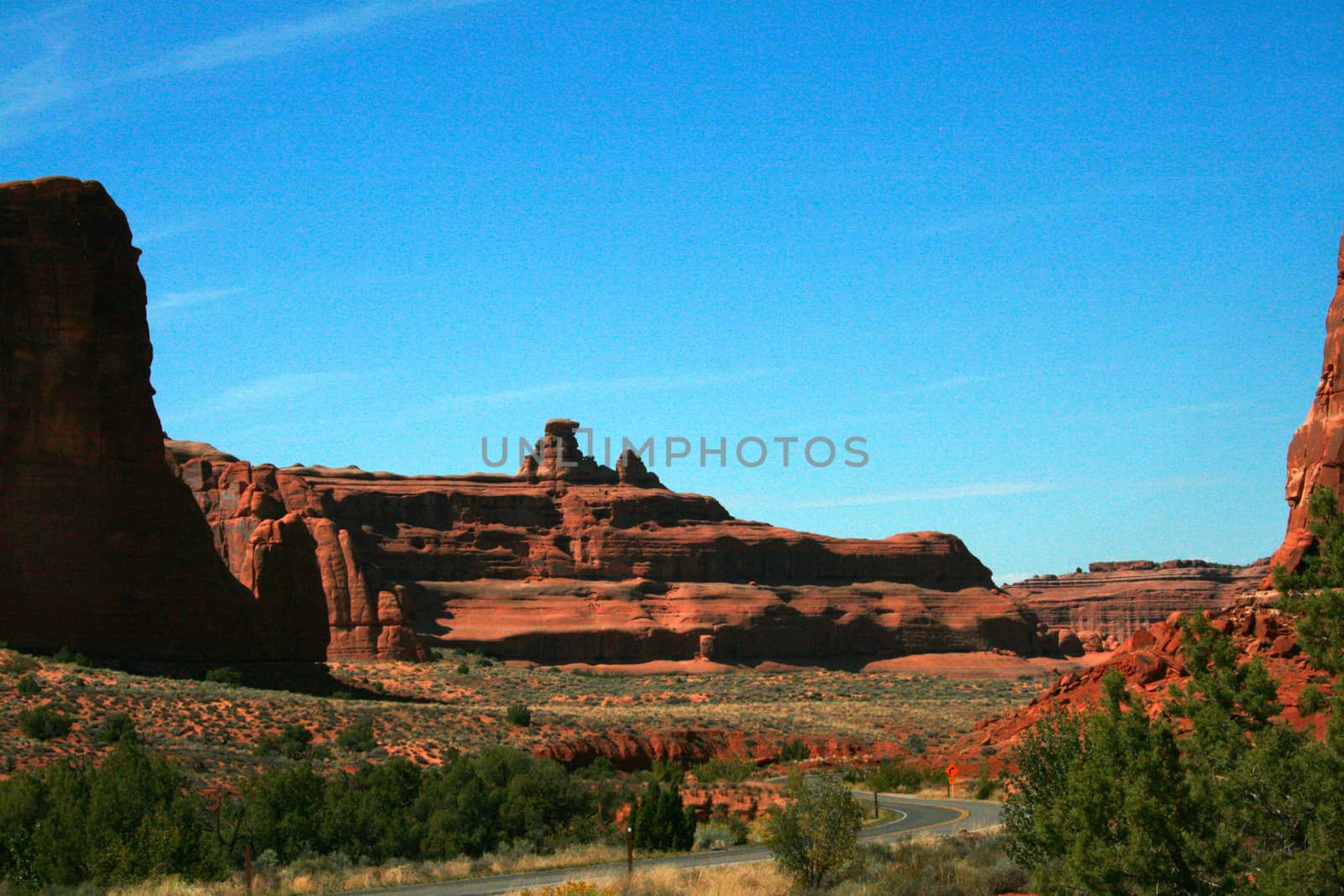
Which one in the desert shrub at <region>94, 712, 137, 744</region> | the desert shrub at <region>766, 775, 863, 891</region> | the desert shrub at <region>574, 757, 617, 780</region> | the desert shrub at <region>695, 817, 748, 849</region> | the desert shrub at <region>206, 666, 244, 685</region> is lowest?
the desert shrub at <region>695, 817, 748, 849</region>

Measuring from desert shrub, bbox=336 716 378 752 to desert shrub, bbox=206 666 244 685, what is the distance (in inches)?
324

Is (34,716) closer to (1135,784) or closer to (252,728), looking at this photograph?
(252,728)

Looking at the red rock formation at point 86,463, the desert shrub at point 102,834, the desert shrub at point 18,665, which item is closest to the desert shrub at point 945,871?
the desert shrub at point 102,834

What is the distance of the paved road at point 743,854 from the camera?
2058 centimetres

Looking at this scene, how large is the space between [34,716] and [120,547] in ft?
39.8

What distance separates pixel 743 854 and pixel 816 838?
547cm

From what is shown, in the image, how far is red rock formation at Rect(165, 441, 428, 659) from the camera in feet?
173

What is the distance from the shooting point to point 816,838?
20.4m

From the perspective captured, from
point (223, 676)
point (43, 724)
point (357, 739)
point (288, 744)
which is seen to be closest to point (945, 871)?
point (288, 744)

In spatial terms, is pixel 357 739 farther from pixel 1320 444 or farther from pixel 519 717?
pixel 1320 444

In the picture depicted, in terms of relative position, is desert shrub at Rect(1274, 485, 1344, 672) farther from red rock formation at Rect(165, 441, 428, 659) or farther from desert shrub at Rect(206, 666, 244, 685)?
red rock formation at Rect(165, 441, 428, 659)

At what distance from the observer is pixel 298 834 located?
2419cm

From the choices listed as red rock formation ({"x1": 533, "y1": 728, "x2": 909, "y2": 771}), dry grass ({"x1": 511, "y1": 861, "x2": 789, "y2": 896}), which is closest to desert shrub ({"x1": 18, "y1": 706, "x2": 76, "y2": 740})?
red rock formation ({"x1": 533, "y1": 728, "x2": 909, "y2": 771})

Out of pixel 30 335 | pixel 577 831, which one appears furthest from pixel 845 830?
pixel 30 335
